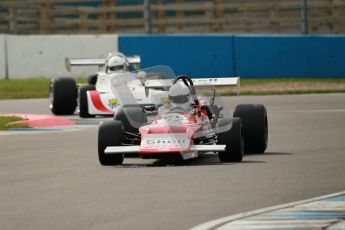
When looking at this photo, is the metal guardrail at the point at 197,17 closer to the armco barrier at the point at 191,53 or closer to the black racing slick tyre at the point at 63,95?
the armco barrier at the point at 191,53

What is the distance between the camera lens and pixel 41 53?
34312mm

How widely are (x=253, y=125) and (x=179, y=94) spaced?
3.29 ft

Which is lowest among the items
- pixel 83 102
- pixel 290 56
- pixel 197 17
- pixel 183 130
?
pixel 83 102

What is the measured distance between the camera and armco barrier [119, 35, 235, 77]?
3153 cm

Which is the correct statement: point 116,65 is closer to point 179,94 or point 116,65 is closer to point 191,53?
point 191,53

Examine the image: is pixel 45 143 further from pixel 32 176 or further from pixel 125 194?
pixel 125 194

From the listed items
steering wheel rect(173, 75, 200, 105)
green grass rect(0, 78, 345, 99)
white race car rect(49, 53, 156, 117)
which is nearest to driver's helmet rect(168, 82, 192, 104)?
steering wheel rect(173, 75, 200, 105)

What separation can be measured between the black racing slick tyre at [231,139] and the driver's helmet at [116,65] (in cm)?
1034

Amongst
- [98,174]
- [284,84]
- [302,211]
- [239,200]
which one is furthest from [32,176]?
[284,84]

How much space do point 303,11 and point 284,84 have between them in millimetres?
2330

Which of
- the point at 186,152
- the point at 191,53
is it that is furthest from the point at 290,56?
the point at 186,152

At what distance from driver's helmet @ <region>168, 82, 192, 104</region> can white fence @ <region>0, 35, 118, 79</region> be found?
1889cm

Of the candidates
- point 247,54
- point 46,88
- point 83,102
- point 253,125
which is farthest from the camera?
point 46,88

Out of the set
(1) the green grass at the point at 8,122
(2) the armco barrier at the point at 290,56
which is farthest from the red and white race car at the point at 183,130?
(2) the armco barrier at the point at 290,56
